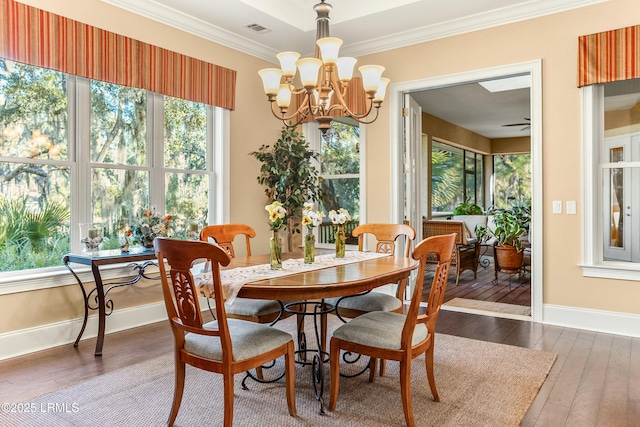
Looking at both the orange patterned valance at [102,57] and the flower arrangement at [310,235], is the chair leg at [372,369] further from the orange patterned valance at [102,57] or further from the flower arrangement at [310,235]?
the orange patterned valance at [102,57]

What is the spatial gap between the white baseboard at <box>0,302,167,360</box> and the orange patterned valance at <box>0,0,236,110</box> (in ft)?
6.33

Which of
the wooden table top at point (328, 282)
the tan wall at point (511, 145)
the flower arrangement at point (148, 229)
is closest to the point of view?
the wooden table top at point (328, 282)

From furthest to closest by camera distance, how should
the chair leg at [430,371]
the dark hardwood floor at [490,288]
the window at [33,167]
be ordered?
the dark hardwood floor at [490,288] < the window at [33,167] < the chair leg at [430,371]

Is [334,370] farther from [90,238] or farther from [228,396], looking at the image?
[90,238]

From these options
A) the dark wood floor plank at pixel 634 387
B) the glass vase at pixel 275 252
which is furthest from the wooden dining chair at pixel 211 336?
the dark wood floor plank at pixel 634 387

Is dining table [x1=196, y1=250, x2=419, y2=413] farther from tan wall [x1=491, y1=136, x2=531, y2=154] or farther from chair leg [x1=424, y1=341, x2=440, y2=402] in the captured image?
tan wall [x1=491, y1=136, x2=531, y2=154]

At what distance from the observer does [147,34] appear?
3889 millimetres

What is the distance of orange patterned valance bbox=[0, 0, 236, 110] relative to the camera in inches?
119

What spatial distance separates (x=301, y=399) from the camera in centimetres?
244

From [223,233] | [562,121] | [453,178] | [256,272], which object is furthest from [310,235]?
[453,178]

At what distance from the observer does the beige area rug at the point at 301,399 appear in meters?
2.21

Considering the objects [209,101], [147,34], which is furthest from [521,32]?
[147,34]

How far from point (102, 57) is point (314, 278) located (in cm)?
267

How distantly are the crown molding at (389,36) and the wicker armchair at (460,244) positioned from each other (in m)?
2.86
